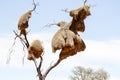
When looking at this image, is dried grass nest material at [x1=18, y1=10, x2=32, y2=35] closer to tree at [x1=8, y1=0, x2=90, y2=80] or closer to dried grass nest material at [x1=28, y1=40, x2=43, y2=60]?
tree at [x1=8, y1=0, x2=90, y2=80]

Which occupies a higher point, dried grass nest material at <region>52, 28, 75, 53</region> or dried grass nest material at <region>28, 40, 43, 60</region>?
dried grass nest material at <region>52, 28, 75, 53</region>

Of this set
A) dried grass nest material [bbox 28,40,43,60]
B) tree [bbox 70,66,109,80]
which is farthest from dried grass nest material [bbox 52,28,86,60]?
tree [bbox 70,66,109,80]

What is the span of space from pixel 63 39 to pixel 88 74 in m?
43.7

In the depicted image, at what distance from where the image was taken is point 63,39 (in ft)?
40.3

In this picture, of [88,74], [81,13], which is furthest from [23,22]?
[88,74]

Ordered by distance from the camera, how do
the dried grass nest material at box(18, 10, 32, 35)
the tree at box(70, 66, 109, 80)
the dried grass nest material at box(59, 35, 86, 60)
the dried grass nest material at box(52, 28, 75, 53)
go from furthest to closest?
the tree at box(70, 66, 109, 80)
the dried grass nest material at box(18, 10, 32, 35)
the dried grass nest material at box(59, 35, 86, 60)
the dried grass nest material at box(52, 28, 75, 53)

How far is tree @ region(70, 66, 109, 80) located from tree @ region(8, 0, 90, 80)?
41218 mm

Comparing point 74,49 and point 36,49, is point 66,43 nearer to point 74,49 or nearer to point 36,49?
point 74,49

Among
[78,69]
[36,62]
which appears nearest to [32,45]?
[36,62]

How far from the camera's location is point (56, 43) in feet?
40.4

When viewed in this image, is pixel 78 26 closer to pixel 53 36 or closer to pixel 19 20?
pixel 53 36

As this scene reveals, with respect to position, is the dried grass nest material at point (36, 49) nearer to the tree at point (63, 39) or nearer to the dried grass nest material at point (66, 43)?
the tree at point (63, 39)

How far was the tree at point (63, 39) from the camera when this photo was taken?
40.4 feet

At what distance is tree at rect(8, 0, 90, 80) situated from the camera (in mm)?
12305
